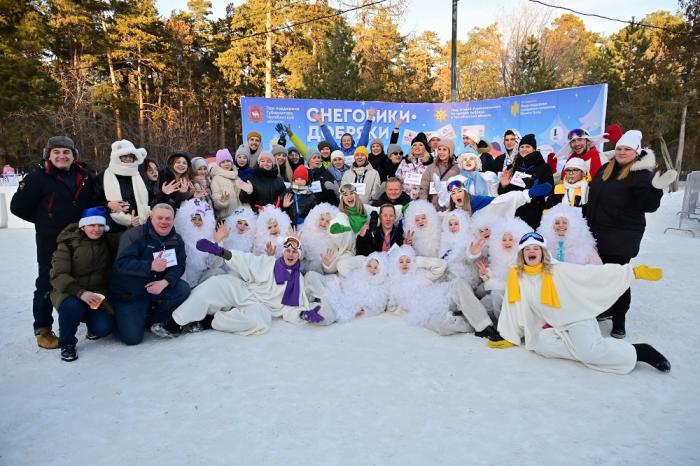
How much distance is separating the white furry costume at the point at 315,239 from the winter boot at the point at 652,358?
3.14 metres

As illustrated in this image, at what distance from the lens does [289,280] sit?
4.56 m

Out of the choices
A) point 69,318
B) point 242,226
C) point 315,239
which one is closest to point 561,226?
point 315,239

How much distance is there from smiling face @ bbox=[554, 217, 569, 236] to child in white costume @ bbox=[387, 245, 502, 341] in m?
1.07

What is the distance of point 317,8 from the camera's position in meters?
24.2

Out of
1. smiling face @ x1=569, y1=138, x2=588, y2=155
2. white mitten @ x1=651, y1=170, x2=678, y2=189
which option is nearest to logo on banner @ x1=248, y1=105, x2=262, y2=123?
smiling face @ x1=569, y1=138, x2=588, y2=155

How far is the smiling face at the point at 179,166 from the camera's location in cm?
473

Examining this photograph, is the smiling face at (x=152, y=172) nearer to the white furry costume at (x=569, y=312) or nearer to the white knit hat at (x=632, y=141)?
the white furry costume at (x=569, y=312)

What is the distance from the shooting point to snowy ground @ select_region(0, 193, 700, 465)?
2.40 metres

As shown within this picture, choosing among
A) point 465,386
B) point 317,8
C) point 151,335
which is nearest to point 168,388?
point 151,335

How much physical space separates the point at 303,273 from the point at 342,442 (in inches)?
113

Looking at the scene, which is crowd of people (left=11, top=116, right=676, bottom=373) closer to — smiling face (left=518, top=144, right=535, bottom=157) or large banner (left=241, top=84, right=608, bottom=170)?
smiling face (left=518, top=144, right=535, bottom=157)

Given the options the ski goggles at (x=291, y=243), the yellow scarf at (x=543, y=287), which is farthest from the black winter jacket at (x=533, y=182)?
the ski goggles at (x=291, y=243)

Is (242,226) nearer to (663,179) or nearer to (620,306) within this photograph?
(620,306)

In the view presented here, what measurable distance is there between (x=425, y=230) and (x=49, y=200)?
144 inches
